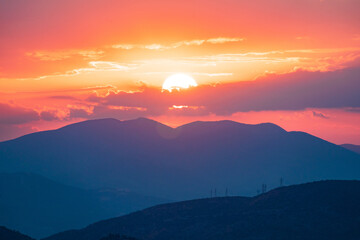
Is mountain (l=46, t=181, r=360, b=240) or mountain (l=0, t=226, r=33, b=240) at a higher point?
mountain (l=0, t=226, r=33, b=240)

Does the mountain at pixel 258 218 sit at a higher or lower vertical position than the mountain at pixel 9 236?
lower

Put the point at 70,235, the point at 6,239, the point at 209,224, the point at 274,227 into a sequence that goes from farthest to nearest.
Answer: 1. the point at 70,235
2. the point at 209,224
3. the point at 274,227
4. the point at 6,239

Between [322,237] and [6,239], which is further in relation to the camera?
[322,237]

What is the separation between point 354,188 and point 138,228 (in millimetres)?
53433

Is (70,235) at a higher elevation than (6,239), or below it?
below

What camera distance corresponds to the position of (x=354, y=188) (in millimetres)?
134625

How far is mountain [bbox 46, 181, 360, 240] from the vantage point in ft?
383

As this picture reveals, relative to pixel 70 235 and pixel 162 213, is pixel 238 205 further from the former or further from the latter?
pixel 70 235

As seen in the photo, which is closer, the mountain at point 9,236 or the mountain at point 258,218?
the mountain at point 9,236

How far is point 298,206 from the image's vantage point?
130625mm

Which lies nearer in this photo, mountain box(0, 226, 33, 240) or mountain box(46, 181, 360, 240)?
mountain box(0, 226, 33, 240)

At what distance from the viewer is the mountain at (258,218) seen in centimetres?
11669

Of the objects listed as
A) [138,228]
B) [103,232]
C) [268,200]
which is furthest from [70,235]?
[268,200]

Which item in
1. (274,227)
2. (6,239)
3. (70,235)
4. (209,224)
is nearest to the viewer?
(6,239)
